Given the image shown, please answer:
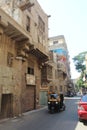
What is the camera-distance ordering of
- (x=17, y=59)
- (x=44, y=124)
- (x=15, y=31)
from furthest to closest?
(x=17, y=59)
(x=15, y=31)
(x=44, y=124)

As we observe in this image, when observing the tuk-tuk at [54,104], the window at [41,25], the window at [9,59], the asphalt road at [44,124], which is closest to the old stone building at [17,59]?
the window at [9,59]

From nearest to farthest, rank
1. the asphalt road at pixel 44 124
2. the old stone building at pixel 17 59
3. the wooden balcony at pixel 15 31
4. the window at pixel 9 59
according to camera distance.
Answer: the asphalt road at pixel 44 124 → the wooden balcony at pixel 15 31 → the old stone building at pixel 17 59 → the window at pixel 9 59

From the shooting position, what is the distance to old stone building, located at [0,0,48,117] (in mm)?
12216

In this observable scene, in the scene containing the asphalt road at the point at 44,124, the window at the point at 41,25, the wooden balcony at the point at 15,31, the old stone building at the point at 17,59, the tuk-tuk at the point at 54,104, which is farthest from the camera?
the window at the point at 41,25

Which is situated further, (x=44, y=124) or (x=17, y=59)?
(x=17, y=59)

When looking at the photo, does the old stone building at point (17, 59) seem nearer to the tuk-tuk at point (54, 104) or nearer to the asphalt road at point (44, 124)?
the asphalt road at point (44, 124)

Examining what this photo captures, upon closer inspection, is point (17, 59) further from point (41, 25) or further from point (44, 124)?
point (41, 25)

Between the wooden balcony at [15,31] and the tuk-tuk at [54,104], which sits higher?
the wooden balcony at [15,31]

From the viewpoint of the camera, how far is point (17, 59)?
14.3m

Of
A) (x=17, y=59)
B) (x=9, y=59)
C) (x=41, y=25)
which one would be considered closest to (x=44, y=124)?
(x=9, y=59)

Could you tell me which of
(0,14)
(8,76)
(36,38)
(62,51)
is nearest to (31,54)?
(36,38)

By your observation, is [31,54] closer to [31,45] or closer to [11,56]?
[31,45]

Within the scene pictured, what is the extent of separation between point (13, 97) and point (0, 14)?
6119 millimetres

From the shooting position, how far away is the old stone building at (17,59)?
481 inches
